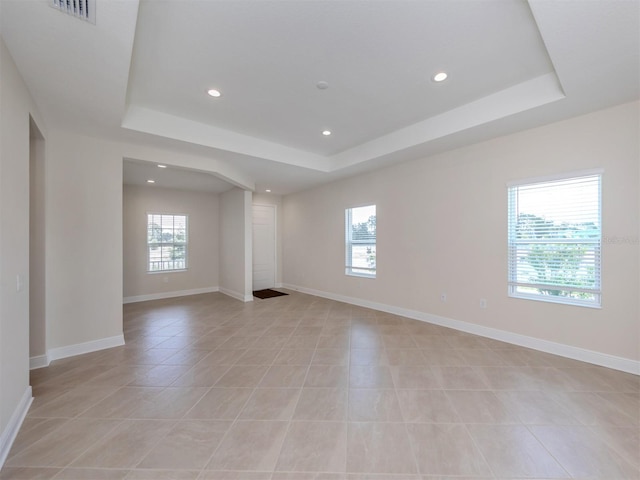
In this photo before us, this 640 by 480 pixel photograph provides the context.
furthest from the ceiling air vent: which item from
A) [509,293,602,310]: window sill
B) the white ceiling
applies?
[509,293,602,310]: window sill

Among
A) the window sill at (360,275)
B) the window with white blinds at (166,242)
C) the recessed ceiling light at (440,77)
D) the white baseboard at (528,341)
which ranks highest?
the recessed ceiling light at (440,77)

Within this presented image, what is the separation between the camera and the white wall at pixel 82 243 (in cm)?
300

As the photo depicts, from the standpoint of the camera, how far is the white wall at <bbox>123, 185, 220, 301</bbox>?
580 centimetres

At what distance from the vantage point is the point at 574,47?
190 cm

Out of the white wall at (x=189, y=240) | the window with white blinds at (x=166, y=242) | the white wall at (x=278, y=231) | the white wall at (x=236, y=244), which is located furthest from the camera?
the white wall at (x=278, y=231)

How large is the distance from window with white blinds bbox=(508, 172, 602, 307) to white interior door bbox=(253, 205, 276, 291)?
17.9ft

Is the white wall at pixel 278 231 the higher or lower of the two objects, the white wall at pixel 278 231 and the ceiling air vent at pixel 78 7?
the lower

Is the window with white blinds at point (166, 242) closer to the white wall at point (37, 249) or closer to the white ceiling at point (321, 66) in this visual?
the white ceiling at point (321, 66)

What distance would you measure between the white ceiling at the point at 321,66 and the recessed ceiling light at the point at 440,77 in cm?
7

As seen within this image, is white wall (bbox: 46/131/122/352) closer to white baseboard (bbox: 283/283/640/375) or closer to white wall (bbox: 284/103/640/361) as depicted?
white wall (bbox: 284/103/640/361)

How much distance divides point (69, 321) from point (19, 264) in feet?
5.02

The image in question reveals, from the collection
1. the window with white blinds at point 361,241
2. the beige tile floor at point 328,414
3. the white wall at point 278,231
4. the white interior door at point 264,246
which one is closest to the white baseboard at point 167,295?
the white interior door at point 264,246

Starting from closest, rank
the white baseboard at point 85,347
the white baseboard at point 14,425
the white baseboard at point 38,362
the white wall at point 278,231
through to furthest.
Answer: the white baseboard at point 14,425
the white baseboard at point 38,362
the white baseboard at point 85,347
the white wall at point 278,231

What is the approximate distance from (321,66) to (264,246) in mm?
5290
